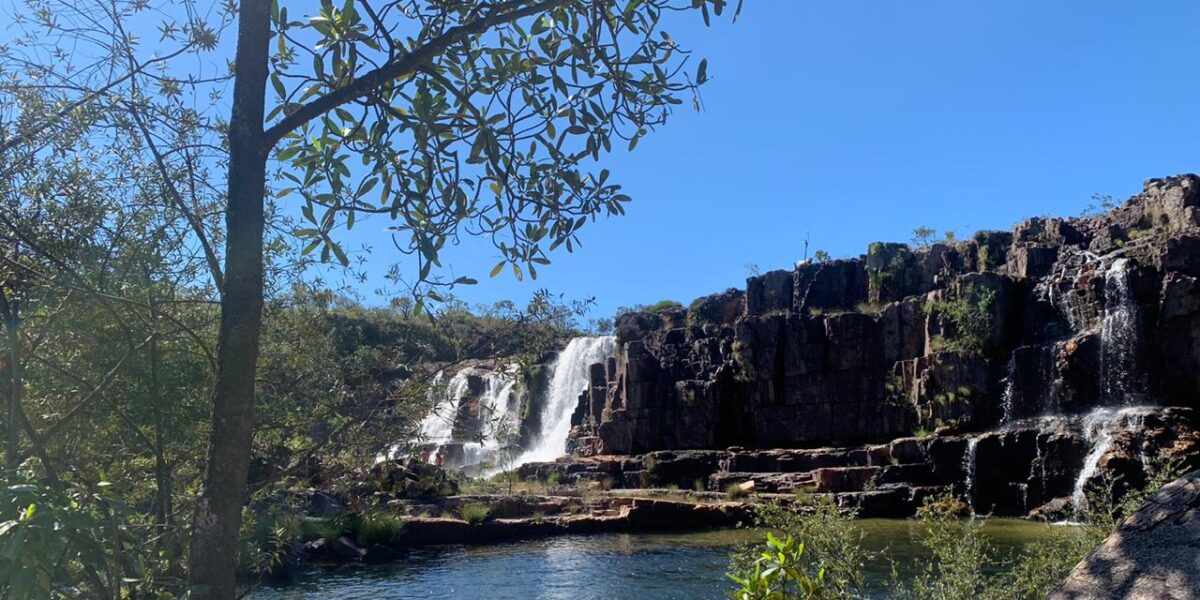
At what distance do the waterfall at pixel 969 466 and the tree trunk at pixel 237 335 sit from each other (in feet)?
87.8

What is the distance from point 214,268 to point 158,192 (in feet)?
5.35

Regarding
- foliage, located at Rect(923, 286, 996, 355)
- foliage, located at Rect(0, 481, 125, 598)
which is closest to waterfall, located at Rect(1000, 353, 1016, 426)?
foliage, located at Rect(923, 286, 996, 355)

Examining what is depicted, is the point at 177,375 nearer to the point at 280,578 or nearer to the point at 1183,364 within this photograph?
the point at 280,578

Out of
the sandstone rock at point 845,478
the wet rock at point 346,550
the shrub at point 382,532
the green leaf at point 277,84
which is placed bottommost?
the wet rock at point 346,550

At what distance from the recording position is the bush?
22812 millimetres

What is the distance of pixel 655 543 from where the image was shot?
21.4 metres

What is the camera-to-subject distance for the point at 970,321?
31766 millimetres

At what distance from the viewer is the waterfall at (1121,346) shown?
27.3 meters

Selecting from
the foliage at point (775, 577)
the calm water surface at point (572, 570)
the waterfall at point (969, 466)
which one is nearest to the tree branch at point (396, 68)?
the foliage at point (775, 577)

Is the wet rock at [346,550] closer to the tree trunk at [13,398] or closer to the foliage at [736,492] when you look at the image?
the foliage at [736,492]

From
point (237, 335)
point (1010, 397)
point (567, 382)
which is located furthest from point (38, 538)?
point (567, 382)

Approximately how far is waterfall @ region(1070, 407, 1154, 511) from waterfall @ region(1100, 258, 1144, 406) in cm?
82

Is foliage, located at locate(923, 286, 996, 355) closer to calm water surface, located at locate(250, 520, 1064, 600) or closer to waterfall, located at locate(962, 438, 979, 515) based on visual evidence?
waterfall, located at locate(962, 438, 979, 515)

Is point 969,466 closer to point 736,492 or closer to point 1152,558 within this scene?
point 736,492
